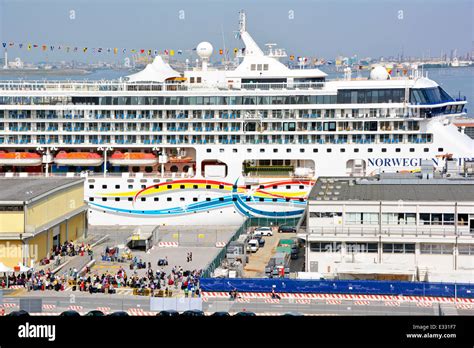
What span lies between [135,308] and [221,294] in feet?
7.96

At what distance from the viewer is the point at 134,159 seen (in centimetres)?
4112

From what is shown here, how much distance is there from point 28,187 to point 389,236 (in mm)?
13408

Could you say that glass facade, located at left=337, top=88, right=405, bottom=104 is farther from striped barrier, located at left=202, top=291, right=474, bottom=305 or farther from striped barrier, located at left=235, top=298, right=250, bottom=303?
striped barrier, located at left=235, top=298, right=250, bottom=303

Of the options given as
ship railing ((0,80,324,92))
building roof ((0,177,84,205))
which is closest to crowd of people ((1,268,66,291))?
building roof ((0,177,84,205))

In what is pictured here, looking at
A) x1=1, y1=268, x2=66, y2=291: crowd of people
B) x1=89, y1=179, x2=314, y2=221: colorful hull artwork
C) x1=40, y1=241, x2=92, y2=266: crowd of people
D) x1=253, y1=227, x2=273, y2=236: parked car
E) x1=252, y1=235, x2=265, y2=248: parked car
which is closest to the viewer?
x1=1, y1=268, x2=66, y2=291: crowd of people

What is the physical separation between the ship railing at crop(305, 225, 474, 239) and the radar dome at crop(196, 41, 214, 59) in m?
→ 16.9

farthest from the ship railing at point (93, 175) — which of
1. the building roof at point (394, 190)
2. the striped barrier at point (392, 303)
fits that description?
the striped barrier at point (392, 303)

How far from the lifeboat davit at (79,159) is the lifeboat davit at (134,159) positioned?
715 millimetres

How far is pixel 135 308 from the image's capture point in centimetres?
2534

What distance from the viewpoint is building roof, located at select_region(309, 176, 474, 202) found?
29719mm

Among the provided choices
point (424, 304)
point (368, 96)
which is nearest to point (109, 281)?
point (424, 304)

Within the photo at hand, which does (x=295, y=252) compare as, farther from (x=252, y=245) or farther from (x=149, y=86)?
(x=149, y=86)
